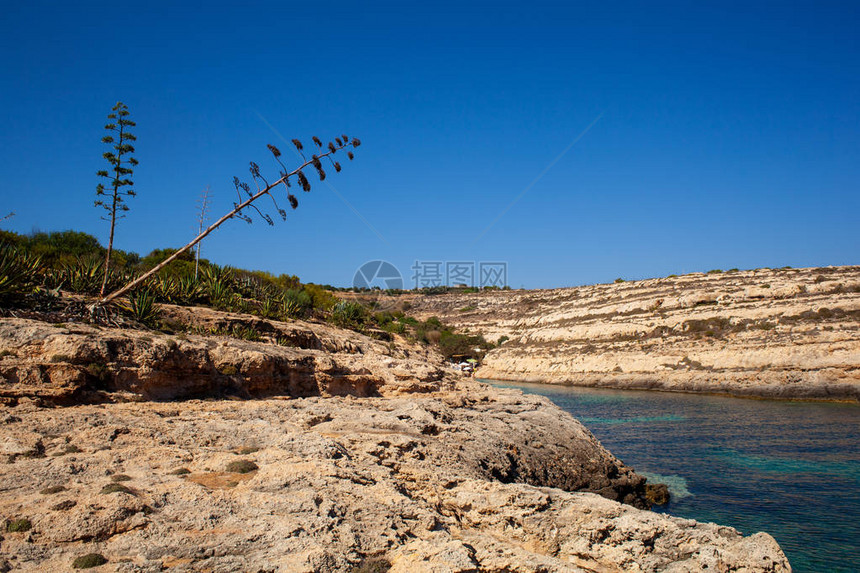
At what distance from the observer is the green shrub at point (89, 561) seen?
3.92m

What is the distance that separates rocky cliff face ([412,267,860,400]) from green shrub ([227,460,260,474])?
27515 millimetres

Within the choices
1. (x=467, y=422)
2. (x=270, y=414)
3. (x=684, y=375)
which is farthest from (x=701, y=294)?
(x=270, y=414)

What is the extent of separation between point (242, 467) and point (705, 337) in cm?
3354

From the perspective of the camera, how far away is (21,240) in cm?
1997

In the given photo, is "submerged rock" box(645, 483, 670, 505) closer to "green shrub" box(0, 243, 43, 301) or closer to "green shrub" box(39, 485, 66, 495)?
"green shrub" box(39, 485, 66, 495)

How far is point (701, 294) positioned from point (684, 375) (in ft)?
37.5

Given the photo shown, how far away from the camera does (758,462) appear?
1389 centimetres

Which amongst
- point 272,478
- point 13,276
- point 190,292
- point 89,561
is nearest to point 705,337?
point 190,292

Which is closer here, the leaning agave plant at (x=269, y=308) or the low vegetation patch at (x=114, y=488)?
the low vegetation patch at (x=114, y=488)

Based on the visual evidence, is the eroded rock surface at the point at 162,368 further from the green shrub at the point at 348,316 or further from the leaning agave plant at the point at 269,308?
the green shrub at the point at 348,316

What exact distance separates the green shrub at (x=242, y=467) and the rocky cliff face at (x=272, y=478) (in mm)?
36

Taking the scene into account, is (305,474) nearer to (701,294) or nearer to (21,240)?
(21,240)

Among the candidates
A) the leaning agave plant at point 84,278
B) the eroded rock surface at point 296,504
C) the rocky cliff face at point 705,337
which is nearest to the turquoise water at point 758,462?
the rocky cliff face at point 705,337

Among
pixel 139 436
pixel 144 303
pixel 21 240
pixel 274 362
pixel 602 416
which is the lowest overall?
pixel 602 416
